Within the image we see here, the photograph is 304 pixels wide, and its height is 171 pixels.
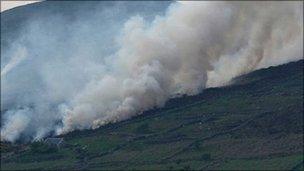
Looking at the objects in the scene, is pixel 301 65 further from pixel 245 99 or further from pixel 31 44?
pixel 31 44

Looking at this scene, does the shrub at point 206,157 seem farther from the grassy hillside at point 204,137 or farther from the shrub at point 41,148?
the shrub at point 41,148

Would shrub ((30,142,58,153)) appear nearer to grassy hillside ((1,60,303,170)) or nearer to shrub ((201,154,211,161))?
grassy hillside ((1,60,303,170))

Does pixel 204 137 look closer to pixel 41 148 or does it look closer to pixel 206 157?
pixel 206 157

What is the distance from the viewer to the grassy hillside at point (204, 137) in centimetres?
8575

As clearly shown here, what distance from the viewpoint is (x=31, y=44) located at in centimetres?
17875

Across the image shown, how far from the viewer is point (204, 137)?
97.2 meters

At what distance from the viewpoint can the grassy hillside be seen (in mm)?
85750

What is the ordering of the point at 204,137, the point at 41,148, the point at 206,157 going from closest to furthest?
the point at 206,157 < the point at 204,137 < the point at 41,148

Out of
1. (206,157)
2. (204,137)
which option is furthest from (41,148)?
(206,157)

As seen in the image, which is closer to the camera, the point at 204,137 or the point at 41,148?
the point at 204,137

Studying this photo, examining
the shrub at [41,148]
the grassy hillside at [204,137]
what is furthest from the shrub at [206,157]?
the shrub at [41,148]

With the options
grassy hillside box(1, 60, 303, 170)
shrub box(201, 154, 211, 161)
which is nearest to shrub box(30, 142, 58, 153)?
grassy hillside box(1, 60, 303, 170)

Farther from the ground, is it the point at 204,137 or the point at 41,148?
the point at 41,148

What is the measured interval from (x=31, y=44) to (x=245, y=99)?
78.8 m
